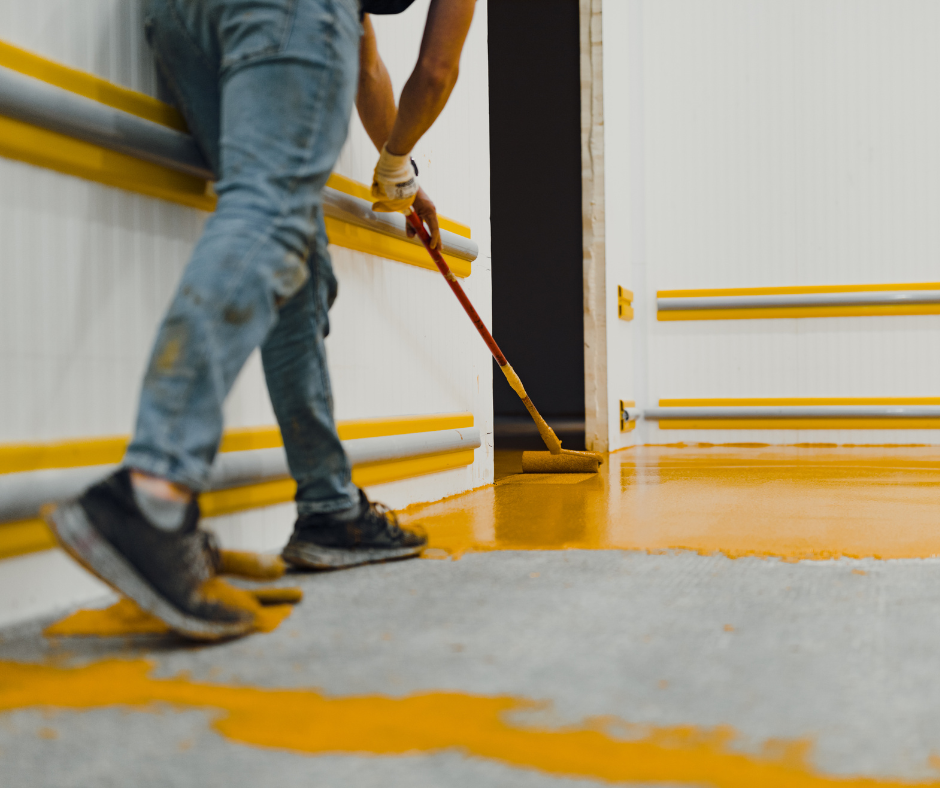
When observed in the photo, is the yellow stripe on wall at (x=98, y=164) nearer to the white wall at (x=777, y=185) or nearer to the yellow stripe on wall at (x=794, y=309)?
the white wall at (x=777, y=185)

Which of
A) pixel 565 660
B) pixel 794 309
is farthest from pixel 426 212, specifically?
pixel 794 309

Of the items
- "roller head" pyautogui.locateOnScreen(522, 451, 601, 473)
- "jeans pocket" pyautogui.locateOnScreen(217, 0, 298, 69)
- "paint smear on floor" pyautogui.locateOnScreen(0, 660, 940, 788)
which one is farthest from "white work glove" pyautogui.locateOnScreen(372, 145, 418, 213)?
"roller head" pyautogui.locateOnScreen(522, 451, 601, 473)

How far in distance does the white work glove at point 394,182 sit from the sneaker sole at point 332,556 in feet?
2.05

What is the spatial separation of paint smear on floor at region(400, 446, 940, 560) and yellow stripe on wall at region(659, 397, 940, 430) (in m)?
1.17

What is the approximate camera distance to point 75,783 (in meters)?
0.61

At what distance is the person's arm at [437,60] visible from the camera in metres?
1.26

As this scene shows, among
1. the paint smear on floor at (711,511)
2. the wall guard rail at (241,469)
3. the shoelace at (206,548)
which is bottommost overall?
the paint smear on floor at (711,511)

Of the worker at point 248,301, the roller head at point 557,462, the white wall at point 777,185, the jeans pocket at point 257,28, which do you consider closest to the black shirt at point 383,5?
the worker at point 248,301

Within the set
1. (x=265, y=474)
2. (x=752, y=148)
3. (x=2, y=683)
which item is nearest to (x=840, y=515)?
(x=265, y=474)

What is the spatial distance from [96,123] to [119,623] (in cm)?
63

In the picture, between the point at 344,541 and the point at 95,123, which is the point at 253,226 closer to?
the point at 95,123

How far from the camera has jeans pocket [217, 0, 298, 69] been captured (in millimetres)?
1048

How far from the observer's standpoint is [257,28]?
1058 mm

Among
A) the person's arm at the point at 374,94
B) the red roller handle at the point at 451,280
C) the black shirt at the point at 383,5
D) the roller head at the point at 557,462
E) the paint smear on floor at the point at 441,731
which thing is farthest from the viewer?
the roller head at the point at 557,462
